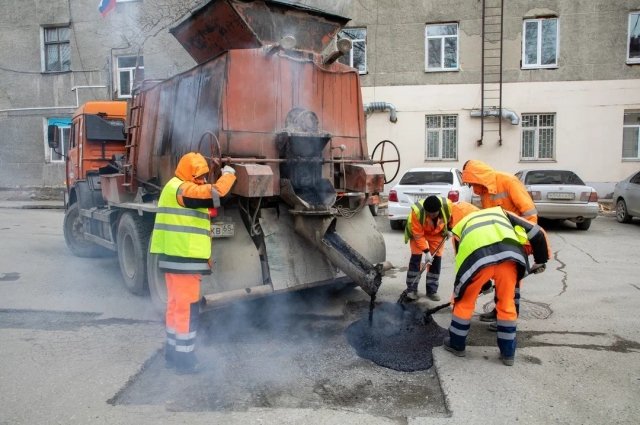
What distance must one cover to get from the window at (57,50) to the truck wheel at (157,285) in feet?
54.2

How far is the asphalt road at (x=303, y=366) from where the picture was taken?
3.01 metres

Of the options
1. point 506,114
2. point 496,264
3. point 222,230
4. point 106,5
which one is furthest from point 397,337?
point 506,114

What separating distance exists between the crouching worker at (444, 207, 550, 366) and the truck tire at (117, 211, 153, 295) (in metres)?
3.47

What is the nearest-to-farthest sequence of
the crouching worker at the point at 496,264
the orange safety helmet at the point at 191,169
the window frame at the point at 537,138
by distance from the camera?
1. the crouching worker at the point at 496,264
2. the orange safety helmet at the point at 191,169
3. the window frame at the point at 537,138

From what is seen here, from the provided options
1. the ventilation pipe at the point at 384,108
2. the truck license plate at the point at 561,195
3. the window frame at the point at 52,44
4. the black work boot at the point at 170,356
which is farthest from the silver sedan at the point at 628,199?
the window frame at the point at 52,44

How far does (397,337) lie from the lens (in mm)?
4359

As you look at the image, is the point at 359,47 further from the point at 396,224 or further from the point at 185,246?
the point at 185,246

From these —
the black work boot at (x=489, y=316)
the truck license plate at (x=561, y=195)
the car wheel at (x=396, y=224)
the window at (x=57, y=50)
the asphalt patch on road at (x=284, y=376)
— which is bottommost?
the asphalt patch on road at (x=284, y=376)

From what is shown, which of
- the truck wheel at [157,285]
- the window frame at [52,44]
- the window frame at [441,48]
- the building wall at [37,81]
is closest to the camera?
the truck wheel at [157,285]

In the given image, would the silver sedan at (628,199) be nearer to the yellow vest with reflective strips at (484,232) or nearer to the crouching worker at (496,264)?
the crouching worker at (496,264)

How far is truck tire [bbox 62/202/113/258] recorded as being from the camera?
8.14 meters

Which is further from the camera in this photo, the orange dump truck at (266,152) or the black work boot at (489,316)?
the black work boot at (489,316)

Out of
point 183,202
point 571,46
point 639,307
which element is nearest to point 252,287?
point 183,202

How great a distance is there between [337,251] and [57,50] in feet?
60.8
